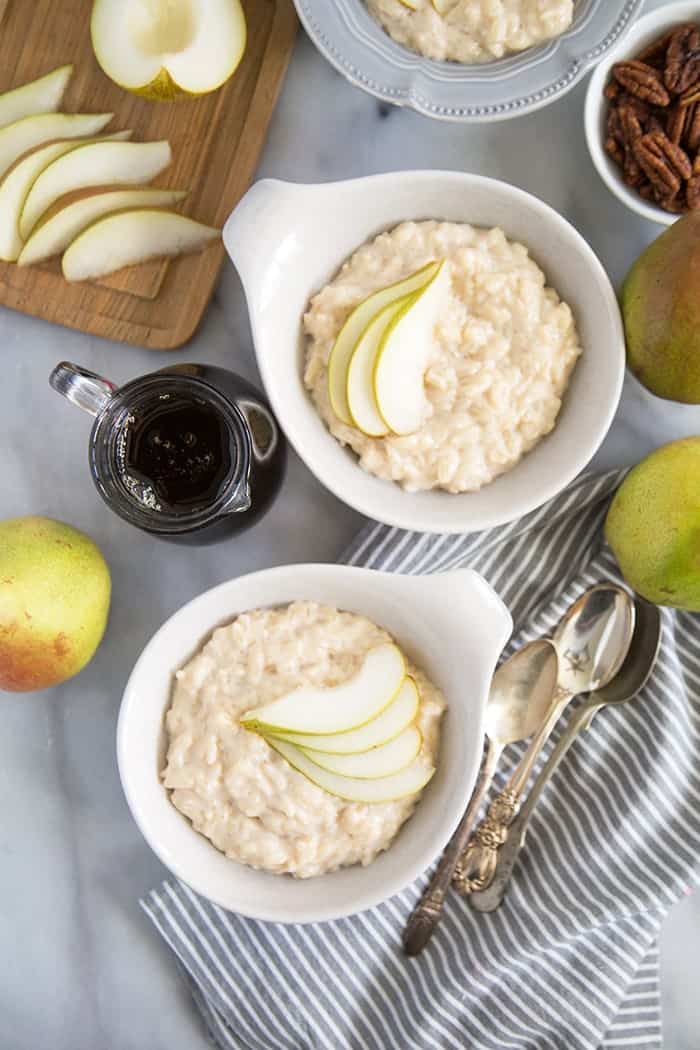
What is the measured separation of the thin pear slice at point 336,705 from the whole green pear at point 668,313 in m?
0.45

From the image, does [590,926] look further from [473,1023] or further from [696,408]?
[696,408]

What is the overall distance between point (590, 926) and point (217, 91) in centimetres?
118

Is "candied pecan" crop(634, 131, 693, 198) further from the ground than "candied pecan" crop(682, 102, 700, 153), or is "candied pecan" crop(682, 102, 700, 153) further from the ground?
"candied pecan" crop(682, 102, 700, 153)

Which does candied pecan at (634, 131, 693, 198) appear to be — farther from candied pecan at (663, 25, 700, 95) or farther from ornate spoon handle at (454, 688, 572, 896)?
ornate spoon handle at (454, 688, 572, 896)

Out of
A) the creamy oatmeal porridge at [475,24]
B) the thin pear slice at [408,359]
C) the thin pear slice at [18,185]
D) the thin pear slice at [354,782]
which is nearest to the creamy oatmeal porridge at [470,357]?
the thin pear slice at [408,359]

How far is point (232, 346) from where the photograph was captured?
1411 millimetres

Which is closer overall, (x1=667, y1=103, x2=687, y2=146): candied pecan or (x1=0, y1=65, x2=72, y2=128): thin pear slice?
(x1=667, y1=103, x2=687, y2=146): candied pecan

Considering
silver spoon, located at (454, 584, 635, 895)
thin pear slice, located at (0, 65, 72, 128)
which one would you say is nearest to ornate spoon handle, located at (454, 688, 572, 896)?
silver spoon, located at (454, 584, 635, 895)

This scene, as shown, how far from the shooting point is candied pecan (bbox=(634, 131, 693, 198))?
4.11 ft

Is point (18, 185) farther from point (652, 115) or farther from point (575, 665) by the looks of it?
point (575, 665)

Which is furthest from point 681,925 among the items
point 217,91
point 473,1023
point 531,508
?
point 217,91

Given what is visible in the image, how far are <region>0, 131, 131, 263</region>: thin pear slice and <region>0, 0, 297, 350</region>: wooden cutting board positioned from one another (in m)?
0.02

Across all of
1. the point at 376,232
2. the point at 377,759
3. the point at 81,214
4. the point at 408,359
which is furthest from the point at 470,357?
the point at 81,214

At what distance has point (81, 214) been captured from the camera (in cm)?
137
